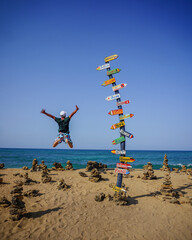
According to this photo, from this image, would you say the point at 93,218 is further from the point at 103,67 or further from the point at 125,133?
the point at 103,67

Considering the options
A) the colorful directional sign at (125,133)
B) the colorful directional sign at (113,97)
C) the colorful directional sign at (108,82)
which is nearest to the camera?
the colorful directional sign at (125,133)

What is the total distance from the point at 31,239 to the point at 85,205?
2739 millimetres

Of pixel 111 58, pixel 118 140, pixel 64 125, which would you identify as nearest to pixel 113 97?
pixel 111 58

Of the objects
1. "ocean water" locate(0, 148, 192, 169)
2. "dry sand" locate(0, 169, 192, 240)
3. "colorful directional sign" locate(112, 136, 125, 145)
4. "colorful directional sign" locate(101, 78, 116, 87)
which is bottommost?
"ocean water" locate(0, 148, 192, 169)

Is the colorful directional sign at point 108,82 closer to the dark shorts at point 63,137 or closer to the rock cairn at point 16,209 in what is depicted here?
the dark shorts at point 63,137

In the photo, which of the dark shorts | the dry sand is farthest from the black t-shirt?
the dry sand

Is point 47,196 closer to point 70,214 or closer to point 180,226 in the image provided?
point 70,214

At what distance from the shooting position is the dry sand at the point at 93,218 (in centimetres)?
530

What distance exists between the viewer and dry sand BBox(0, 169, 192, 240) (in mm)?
5297

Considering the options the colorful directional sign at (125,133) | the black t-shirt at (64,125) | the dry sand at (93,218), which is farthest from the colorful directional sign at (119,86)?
the dry sand at (93,218)

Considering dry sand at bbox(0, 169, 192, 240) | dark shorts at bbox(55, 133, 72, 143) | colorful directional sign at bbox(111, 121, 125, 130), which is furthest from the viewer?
colorful directional sign at bbox(111, 121, 125, 130)

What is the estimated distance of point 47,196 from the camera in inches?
312

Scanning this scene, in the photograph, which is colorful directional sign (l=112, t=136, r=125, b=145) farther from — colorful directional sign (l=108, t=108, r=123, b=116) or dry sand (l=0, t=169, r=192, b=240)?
dry sand (l=0, t=169, r=192, b=240)

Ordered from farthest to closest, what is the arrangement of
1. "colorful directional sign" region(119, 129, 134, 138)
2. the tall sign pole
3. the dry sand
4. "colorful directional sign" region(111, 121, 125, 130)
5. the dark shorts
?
"colorful directional sign" region(111, 121, 125, 130), the tall sign pole, "colorful directional sign" region(119, 129, 134, 138), the dark shorts, the dry sand
